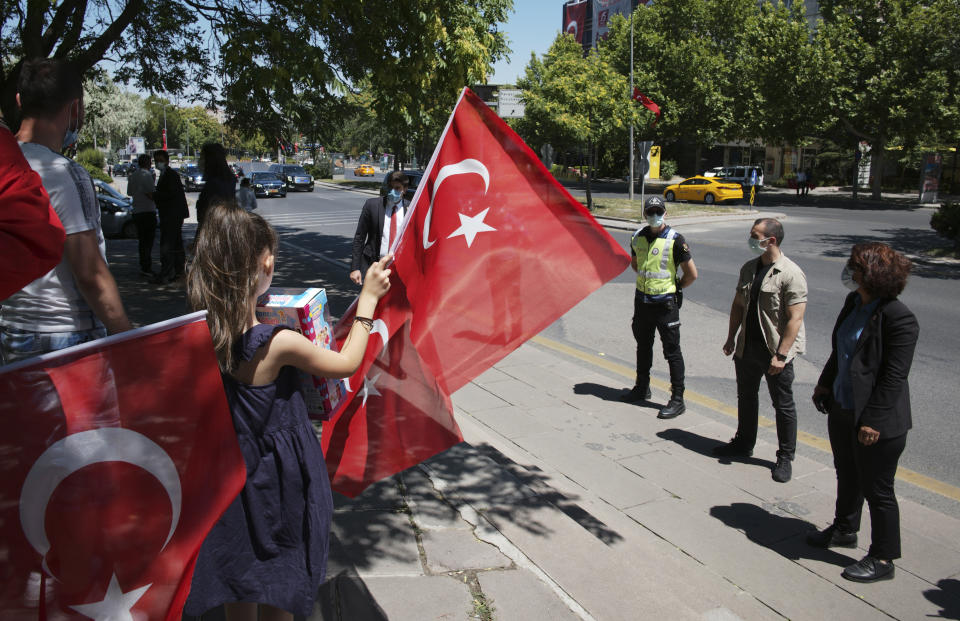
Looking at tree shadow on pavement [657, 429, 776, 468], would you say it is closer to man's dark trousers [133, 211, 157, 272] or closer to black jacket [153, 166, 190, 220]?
black jacket [153, 166, 190, 220]

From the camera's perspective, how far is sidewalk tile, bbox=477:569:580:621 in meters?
2.96

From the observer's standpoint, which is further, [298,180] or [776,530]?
[298,180]

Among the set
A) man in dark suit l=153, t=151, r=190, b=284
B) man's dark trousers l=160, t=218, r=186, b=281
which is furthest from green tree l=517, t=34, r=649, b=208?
man's dark trousers l=160, t=218, r=186, b=281

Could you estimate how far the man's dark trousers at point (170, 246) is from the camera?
34.2 feet

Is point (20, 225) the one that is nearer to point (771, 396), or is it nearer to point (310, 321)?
point (310, 321)

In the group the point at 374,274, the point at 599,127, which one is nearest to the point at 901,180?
the point at 599,127

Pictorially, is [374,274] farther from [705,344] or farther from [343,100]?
[343,100]

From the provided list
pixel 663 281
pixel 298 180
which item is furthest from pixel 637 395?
pixel 298 180

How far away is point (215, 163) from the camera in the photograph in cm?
677

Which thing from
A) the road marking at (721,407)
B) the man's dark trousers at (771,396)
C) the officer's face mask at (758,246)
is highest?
the officer's face mask at (758,246)

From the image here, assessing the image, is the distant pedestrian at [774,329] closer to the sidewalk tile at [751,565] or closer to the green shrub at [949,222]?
the sidewalk tile at [751,565]

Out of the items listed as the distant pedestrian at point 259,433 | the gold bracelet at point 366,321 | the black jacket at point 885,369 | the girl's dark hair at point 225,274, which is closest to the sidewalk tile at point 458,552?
the distant pedestrian at point 259,433

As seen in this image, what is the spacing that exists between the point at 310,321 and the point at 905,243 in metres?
20.3

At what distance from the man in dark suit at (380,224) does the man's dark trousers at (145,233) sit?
587cm
